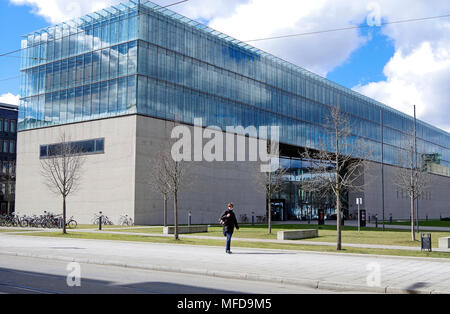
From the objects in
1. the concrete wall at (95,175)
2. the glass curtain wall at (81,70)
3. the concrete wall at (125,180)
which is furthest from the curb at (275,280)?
the glass curtain wall at (81,70)

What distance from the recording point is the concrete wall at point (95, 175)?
43.1 m

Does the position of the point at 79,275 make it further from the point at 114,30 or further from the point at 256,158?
the point at 256,158

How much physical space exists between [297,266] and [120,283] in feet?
18.5

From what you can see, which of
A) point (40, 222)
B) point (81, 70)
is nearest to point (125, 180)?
point (40, 222)

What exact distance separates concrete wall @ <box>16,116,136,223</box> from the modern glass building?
1.21m

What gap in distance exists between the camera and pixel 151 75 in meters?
45.0

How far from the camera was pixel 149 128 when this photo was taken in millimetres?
44188

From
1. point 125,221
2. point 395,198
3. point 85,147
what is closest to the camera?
point 125,221

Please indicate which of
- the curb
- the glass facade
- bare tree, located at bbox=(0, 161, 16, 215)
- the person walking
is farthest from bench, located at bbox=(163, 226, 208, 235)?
bare tree, located at bbox=(0, 161, 16, 215)

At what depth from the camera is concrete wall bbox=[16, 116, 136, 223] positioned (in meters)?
43.1

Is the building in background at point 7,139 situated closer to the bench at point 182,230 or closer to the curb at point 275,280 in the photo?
the bench at point 182,230

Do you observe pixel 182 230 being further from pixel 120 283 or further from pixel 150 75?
pixel 150 75
